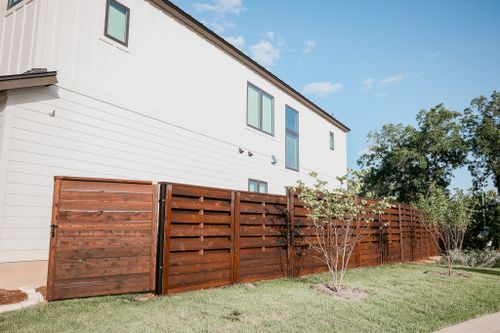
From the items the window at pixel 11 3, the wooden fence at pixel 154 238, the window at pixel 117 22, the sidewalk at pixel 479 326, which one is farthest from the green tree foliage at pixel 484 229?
the window at pixel 11 3

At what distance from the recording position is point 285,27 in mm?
13227

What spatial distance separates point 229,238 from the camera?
6730mm

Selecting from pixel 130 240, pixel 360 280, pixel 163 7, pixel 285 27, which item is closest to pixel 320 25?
pixel 285 27

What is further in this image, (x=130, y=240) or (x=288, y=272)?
(x=288, y=272)

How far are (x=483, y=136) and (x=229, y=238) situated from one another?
24.9 m

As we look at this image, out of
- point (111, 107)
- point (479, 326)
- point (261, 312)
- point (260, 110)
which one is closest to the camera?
point (479, 326)

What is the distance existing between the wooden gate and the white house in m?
1.29

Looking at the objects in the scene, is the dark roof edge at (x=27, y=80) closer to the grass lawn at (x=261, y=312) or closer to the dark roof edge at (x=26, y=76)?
the dark roof edge at (x=26, y=76)

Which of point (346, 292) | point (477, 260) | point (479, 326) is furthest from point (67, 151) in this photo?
point (477, 260)

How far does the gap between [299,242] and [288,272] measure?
723 mm

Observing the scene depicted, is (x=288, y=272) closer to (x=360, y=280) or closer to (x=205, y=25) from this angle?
(x=360, y=280)

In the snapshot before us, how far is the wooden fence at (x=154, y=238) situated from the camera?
17.4ft

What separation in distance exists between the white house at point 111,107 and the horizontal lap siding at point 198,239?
7.72 feet

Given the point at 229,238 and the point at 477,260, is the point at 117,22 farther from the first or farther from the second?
the point at 477,260
